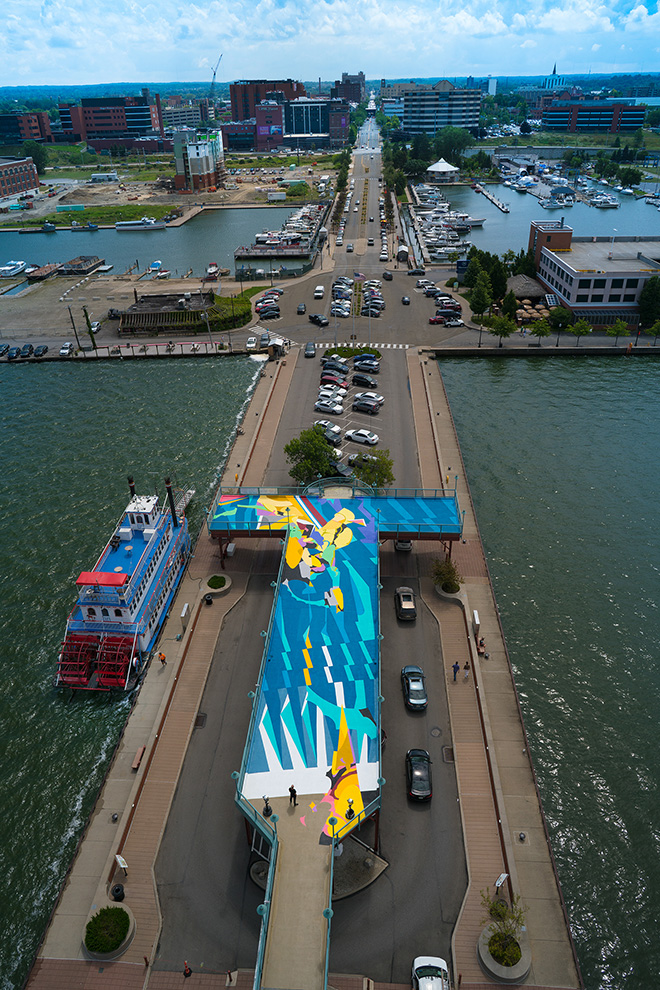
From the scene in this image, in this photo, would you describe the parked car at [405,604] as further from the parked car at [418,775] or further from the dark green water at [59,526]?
the dark green water at [59,526]

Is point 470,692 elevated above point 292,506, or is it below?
below

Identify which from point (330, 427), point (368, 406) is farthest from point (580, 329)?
point (330, 427)

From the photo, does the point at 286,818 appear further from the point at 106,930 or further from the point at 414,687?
the point at 414,687

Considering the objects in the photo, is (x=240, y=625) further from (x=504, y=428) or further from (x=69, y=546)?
(x=504, y=428)

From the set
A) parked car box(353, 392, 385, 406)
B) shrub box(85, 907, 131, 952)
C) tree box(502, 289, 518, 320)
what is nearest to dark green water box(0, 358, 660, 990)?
shrub box(85, 907, 131, 952)

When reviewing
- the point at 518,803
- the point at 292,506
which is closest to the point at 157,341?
the point at 292,506

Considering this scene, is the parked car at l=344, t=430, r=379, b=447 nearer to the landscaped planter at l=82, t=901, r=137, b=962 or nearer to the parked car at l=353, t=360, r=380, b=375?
the parked car at l=353, t=360, r=380, b=375
